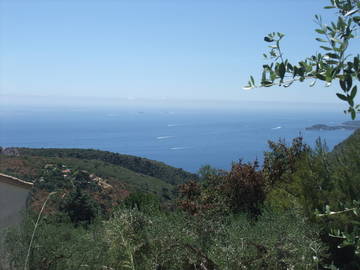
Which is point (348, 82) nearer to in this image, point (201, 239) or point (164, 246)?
point (164, 246)

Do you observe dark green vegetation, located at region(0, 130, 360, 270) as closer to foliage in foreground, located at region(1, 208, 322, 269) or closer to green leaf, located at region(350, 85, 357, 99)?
foliage in foreground, located at region(1, 208, 322, 269)

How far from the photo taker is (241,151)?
94.1 meters

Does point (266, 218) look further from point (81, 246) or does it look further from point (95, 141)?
point (95, 141)

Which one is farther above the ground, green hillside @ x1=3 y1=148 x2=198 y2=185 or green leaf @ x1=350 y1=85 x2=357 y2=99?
green leaf @ x1=350 y1=85 x2=357 y2=99

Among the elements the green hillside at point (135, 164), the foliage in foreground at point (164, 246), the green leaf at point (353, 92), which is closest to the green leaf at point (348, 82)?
the green leaf at point (353, 92)

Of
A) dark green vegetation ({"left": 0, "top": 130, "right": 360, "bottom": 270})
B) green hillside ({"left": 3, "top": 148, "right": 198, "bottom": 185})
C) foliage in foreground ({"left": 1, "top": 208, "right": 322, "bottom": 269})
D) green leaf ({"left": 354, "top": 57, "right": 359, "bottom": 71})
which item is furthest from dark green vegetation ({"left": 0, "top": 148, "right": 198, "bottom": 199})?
green leaf ({"left": 354, "top": 57, "right": 359, "bottom": 71})

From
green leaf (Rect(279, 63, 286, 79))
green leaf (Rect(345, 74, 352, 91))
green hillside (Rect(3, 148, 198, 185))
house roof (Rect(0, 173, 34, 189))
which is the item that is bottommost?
green hillside (Rect(3, 148, 198, 185))

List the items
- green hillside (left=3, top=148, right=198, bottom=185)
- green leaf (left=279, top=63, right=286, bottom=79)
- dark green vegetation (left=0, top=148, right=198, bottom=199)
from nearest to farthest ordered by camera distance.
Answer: green leaf (left=279, top=63, right=286, bottom=79), dark green vegetation (left=0, top=148, right=198, bottom=199), green hillside (left=3, top=148, right=198, bottom=185)

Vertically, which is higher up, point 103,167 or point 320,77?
point 320,77

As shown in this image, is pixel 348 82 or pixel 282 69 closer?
pixel 348 82

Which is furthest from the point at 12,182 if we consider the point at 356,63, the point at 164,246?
the point at 356,63

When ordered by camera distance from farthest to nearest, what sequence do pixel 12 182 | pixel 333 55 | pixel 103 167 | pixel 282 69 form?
pixel 103 167
pixel 12 182
pixel 282 69
pixel 333 55

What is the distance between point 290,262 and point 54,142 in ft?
394

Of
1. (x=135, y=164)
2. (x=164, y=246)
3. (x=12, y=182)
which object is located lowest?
(x=135, y=164)
